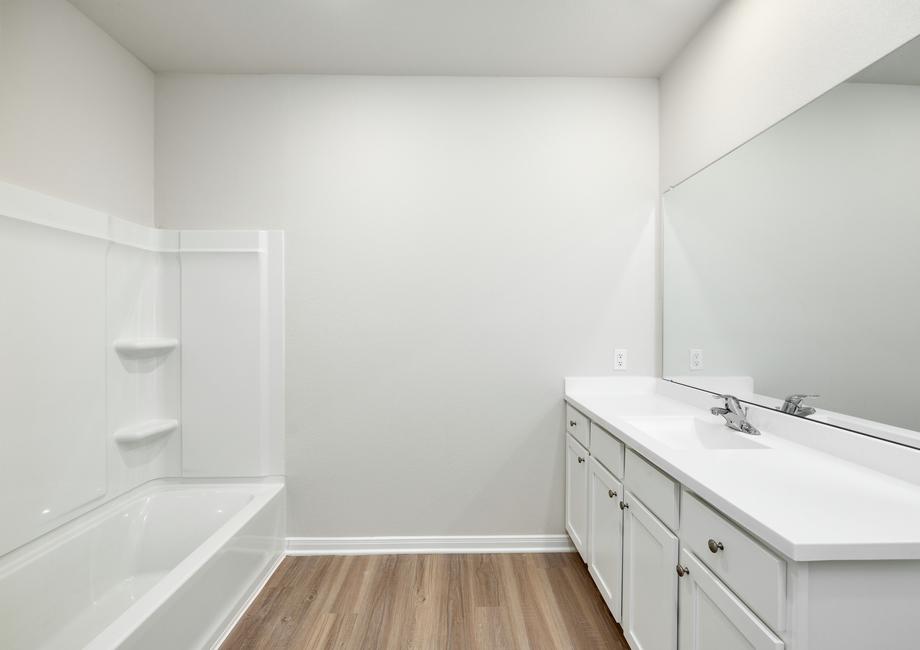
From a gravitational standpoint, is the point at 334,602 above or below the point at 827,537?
below

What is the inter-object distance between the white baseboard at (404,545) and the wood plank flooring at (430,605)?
0.13 ft

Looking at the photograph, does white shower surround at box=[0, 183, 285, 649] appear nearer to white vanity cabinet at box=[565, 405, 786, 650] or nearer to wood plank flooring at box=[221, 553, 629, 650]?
wood plank flooring at box=[221, 553, 629, 650]

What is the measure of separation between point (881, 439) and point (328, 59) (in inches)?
111

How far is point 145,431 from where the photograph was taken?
2.28 m

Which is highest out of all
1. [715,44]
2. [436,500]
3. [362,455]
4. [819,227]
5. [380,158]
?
[715,44]

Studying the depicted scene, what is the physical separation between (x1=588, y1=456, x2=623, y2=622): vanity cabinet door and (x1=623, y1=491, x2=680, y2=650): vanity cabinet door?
0.05 metres

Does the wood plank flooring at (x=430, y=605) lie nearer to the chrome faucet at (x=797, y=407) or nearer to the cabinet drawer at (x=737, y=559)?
the cabinet drawer at (x=737, y=559)

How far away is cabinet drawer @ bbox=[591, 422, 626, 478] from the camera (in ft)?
5.71

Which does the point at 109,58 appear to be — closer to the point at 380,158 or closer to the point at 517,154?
the point at 380,158

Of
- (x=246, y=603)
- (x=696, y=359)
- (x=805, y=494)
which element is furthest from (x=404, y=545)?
(x=805, y=494)

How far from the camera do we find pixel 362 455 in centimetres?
253

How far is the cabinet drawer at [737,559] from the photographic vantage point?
890mm

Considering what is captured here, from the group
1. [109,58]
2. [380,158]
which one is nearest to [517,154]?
[380,158]

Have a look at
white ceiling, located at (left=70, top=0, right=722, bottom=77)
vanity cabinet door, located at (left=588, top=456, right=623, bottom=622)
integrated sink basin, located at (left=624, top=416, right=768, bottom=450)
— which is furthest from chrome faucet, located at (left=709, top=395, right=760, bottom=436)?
white ceiling, located at (left=70, top=0, right=722, bottom=77)
